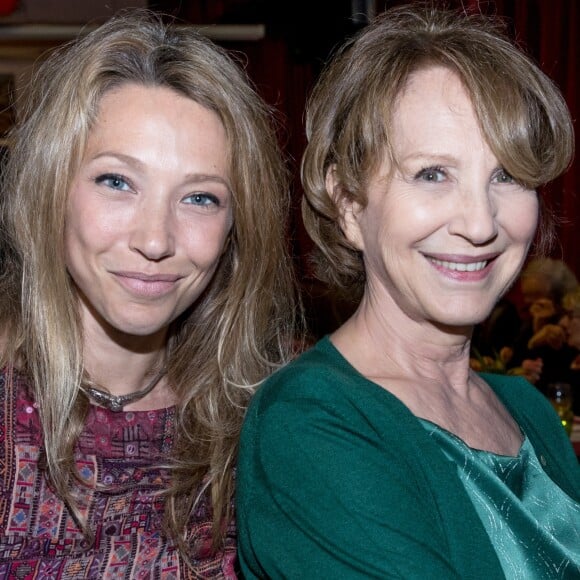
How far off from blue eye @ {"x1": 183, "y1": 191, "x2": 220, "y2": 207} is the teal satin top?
0.62 m

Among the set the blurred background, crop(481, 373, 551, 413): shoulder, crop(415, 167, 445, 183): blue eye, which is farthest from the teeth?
the blurred background

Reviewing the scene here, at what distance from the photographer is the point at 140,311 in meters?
1.82

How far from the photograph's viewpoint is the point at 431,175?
4.75ft

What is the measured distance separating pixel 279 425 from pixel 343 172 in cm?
42

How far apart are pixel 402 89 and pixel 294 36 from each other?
3.85 metres

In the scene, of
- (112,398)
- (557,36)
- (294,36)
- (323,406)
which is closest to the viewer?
(323,406)

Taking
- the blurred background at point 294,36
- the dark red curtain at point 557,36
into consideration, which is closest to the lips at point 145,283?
the blurred background at point 294,36

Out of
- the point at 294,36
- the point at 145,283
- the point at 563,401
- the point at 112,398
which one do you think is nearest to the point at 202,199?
the point at 145,283

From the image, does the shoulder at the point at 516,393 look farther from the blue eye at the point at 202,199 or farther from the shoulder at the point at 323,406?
the blue eye at the point at 202,199

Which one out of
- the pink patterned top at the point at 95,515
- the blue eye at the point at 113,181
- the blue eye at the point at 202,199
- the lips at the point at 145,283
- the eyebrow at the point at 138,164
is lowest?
the pink patterned top at the point at 95,515

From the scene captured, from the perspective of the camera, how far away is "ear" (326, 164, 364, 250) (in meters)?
1.60

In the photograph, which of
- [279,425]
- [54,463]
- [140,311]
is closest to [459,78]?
[279,425]

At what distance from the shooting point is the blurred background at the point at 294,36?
4.80 metres

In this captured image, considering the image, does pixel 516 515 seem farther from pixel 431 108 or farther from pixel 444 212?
pixel 431 108
